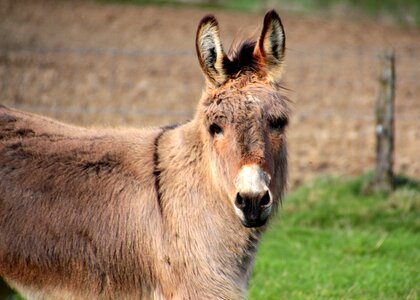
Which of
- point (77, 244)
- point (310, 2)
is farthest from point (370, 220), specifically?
point (310, 2)

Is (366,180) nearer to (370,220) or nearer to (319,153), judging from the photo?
(370,220)

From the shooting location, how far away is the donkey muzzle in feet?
13.0

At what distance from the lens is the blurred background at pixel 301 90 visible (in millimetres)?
7422

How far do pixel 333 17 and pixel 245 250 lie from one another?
22.6 meters

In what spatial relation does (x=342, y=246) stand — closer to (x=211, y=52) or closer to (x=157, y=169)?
(x=157, y=169)

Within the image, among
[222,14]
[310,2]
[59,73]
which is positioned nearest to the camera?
[59,73]

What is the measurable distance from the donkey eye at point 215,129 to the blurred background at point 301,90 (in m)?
0.94

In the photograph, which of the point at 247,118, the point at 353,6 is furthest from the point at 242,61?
the point at 353,6

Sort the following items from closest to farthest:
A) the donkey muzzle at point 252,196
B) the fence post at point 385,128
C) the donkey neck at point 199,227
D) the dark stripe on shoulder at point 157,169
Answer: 1. the donkey muzzle at point 252,196
2. the donkey neck at point 199,227
3. the dark stripe on shoulder at point 157,169
4. the fence post at point 385,128

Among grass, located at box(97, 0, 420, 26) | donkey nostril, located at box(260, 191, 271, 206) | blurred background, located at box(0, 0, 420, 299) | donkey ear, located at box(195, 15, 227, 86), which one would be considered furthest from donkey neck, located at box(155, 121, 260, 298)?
grass, located at box(97, 0, 420, 26)

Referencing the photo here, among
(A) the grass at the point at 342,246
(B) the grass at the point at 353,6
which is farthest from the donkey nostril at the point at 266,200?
(B) the grass at the point at 353,6

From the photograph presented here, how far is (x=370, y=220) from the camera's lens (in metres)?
8.59

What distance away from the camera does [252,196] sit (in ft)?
13.0

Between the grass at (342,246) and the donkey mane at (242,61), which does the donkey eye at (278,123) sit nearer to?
the donkey mane at (242,61)
